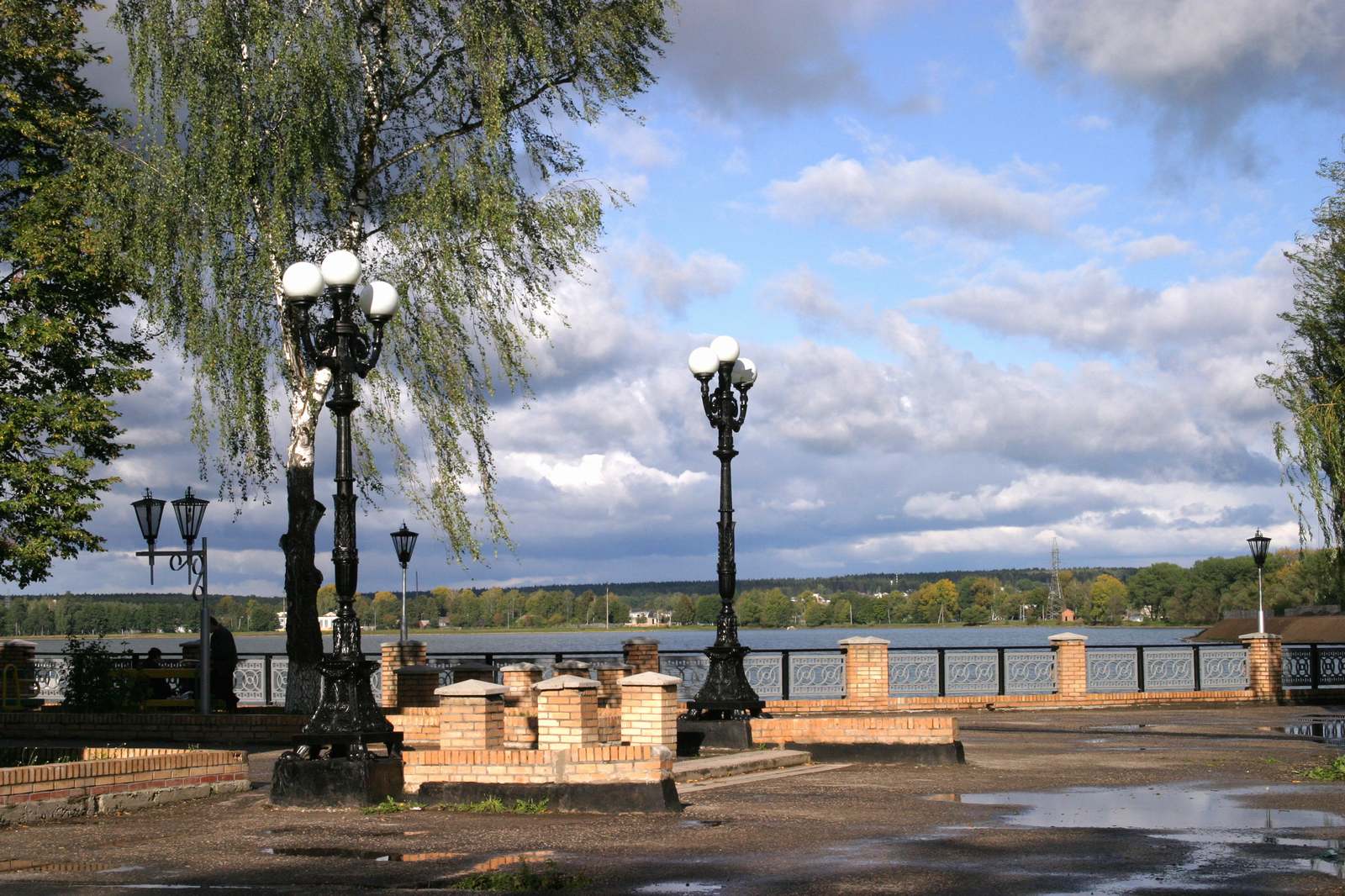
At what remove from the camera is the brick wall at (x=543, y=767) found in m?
11.9

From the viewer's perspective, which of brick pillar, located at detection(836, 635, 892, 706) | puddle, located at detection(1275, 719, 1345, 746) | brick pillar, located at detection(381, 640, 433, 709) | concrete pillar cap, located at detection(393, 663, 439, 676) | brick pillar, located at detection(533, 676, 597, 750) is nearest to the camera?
brick pillar, located at detection(533, 676, 597, 750)

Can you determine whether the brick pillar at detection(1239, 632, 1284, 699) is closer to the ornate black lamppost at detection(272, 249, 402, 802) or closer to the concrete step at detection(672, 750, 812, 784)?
the concrete step at detection(672, 750, 812, 784)

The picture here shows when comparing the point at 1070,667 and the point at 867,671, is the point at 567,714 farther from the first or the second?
the point at 1070,667

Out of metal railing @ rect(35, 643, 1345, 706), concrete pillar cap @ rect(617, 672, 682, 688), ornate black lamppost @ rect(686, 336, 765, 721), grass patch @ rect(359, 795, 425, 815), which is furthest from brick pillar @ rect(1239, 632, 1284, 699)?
grass patch @ rect(359, 795, 425, 815)

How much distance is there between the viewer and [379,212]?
22.1 meters

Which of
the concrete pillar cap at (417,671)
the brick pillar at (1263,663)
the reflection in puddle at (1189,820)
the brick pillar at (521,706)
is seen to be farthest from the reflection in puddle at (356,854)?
the brick pillar at (1263,663)

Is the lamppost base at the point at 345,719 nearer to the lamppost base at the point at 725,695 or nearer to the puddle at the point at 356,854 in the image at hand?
the puddle at the point at 356,854

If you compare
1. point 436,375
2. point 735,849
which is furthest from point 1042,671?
point 735,849

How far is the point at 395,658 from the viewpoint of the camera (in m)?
27.5

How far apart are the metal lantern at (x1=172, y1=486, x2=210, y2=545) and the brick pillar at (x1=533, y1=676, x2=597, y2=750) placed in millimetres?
13094

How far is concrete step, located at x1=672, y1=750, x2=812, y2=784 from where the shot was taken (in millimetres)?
14523

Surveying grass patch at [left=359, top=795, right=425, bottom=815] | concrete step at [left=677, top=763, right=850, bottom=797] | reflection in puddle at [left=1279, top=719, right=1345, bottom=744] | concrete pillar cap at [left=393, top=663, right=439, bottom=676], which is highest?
concrete pillar cap at [left=393, top=663, right=439, bottom=676]

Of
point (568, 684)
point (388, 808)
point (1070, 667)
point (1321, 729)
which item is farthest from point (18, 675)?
point (1321, 729)

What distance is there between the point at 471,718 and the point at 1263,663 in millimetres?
23345
